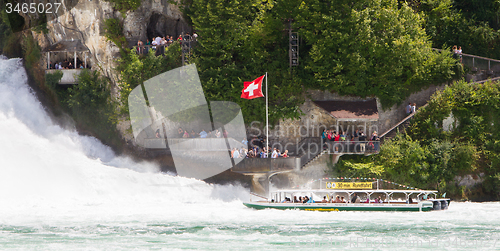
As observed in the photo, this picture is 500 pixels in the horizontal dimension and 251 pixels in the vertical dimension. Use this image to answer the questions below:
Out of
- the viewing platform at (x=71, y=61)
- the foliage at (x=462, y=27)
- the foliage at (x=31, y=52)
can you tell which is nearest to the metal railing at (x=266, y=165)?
the foliage at (x=462, y=27)

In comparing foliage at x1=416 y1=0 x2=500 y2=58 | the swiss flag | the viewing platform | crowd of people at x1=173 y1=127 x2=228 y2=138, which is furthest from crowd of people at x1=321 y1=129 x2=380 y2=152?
the viewing platform

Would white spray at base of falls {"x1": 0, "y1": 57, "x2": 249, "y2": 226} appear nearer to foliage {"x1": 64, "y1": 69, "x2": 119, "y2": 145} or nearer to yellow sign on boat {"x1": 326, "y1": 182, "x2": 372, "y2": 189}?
foliage {"x1": 64, "y1": 69, "x2": 119, "y2": 145}

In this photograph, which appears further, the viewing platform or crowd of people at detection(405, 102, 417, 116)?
the viewing platform

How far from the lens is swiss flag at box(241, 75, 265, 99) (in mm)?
39969

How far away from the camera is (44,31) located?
166ft

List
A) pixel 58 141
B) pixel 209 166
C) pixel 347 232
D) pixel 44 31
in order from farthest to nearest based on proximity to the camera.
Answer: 1. pixel 44 31
2. pixel 58 141
3. pixel 209 166
4. pixel 347 232

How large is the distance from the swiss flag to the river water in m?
7.06

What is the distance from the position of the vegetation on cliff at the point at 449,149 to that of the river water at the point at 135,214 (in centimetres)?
241

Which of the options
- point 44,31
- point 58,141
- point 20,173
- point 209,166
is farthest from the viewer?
point 44,31

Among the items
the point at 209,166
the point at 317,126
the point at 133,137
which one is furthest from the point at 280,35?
the point at 133,137

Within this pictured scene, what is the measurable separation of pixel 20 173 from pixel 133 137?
30.3 ft

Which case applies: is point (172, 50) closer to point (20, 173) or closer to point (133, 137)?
point (133, 137)

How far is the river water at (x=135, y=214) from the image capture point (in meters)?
28.9

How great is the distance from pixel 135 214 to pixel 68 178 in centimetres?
771
